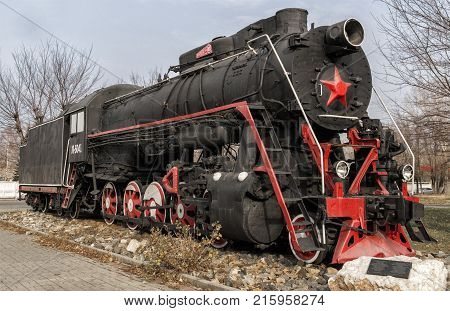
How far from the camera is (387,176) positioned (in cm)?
732

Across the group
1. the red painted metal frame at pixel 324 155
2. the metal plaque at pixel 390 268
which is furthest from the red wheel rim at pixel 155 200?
the metal plaque at pixel 390 268

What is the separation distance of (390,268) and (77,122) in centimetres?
1098

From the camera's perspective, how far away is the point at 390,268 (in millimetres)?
5113

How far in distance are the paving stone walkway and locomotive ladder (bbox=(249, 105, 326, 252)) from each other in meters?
2.07

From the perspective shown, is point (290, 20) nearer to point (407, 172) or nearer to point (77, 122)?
point (407, 172)

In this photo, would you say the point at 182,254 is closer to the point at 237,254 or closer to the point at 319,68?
the point at 237,254

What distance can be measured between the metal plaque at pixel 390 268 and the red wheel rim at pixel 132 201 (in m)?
6.37

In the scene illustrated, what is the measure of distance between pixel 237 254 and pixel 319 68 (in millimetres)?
3403

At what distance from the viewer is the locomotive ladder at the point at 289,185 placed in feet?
20.7

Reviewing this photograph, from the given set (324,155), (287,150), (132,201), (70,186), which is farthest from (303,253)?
(70,186)

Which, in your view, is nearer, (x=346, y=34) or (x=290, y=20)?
(x=346, y=34)

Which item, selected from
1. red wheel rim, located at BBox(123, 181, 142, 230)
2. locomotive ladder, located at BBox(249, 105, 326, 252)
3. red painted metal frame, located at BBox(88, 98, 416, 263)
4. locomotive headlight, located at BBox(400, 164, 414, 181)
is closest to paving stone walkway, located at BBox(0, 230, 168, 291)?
locomotive ladder, located at BBox(249, 105, 326, 252)

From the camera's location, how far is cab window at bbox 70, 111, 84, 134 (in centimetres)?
Result: 1335

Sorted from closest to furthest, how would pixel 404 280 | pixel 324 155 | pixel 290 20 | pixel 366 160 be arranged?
pixel 404 280
pixel 324 155
pixel 366 160
pixel 290 20
